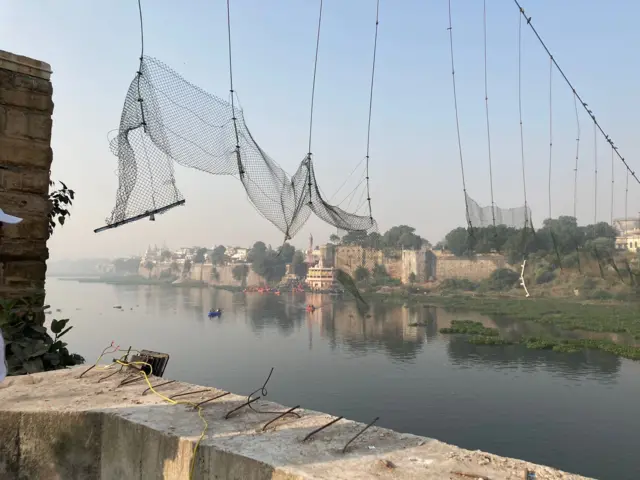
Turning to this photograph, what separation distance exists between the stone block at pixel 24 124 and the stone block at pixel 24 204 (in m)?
0.59

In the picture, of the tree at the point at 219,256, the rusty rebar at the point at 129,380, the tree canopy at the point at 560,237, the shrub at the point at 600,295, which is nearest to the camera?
the rusty rebar at the point at 129,380

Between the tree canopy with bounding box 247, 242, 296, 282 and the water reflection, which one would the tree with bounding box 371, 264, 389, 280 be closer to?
the water reflection

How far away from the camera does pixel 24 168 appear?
195 inches

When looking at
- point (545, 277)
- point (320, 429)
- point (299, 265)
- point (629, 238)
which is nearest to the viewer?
point (320, 429)

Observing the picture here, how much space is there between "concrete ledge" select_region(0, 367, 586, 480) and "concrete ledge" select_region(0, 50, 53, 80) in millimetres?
3157

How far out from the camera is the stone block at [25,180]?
15.9 feet

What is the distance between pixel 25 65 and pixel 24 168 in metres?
1.03

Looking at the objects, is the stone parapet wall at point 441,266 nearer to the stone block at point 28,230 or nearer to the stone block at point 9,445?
the stone block at point 28,230

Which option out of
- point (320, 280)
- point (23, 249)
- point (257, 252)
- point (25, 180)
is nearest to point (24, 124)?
point (25, 180)

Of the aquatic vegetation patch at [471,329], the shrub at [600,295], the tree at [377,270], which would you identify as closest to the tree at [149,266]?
the tree at [377,270]

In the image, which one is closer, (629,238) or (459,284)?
(629,238)

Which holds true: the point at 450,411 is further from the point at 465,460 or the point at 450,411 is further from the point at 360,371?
the point at 465,460

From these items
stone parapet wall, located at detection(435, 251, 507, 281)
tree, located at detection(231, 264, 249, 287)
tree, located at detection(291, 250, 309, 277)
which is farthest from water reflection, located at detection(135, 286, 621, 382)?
tree, located at detection(231, 264, 249, 287)

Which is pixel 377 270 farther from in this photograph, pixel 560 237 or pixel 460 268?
pixel 460 268
